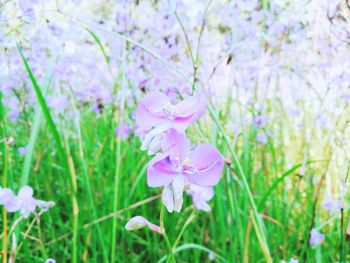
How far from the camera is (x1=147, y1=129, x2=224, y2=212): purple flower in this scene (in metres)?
0.56

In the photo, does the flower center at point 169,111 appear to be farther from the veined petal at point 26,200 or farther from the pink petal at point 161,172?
the veined petal at point 26,200

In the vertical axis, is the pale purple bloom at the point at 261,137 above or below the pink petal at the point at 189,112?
below

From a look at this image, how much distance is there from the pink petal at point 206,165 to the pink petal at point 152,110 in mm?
55

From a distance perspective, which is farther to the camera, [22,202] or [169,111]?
[22,202]

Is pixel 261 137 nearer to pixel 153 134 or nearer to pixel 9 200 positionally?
pixel 9 200

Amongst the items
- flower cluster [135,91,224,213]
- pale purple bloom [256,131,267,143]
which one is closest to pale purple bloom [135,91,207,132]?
flower cluster [135,91,224,213]

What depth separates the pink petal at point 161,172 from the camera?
554 mm

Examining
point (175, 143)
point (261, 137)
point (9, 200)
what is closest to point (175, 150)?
point (175, 143)

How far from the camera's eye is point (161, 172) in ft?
1.87

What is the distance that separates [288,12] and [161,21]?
1.66 ft

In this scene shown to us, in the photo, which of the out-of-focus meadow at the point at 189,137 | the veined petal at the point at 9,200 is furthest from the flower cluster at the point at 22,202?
the out-of-focus meadow at the point at 189,137

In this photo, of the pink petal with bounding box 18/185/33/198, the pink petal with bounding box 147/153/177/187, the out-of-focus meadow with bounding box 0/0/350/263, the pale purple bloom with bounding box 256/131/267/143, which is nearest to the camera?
the pink petal with bounding box 147/153/177/187

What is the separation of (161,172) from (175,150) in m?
0.03

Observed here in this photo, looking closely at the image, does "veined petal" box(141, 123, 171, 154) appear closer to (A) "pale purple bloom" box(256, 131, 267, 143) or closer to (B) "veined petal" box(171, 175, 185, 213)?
(B) "veined petal" box(171, 175, 185, 213)
